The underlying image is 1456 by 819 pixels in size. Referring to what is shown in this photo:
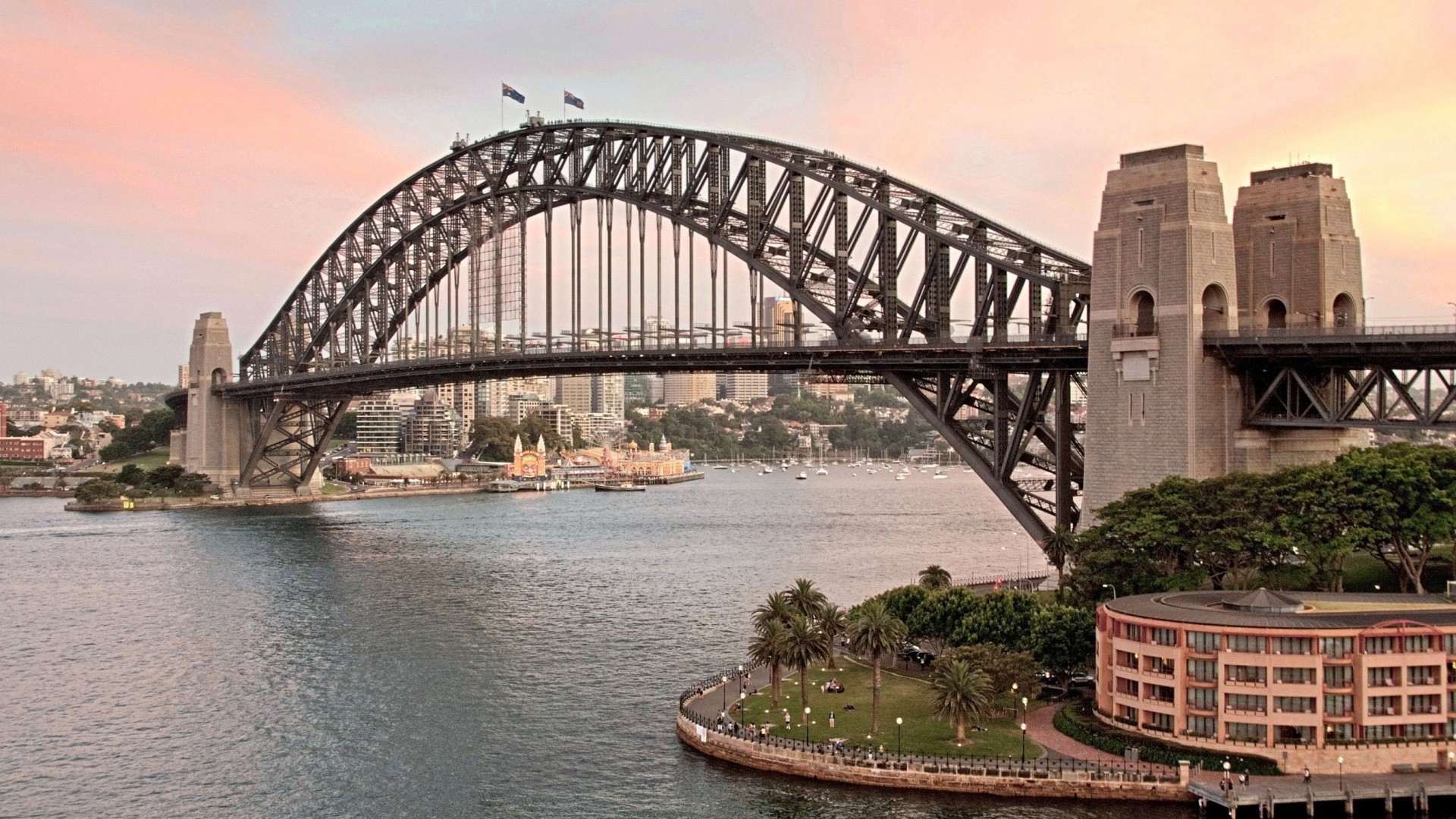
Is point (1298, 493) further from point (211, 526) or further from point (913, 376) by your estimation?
point (211, 526)

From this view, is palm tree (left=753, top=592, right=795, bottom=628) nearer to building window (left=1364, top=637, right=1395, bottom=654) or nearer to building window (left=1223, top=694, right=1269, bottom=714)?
building window (left=1223, top=694, right=1269, bottom=714)

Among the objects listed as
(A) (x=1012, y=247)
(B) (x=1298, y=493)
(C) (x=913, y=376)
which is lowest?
(B) (x=1298, y=493)

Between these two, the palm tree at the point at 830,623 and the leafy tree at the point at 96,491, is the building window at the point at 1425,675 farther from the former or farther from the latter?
the leafy tree at the point at 96,491

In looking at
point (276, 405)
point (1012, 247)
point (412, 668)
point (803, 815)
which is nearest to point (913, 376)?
point (1012, 247)

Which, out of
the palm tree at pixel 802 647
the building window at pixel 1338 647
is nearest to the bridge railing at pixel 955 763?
the palm tree at pixel 802 647

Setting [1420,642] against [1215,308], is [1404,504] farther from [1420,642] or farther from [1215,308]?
[1215,308]

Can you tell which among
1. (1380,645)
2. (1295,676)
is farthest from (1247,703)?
(1380,645)

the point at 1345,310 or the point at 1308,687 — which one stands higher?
the point at 1345,310
